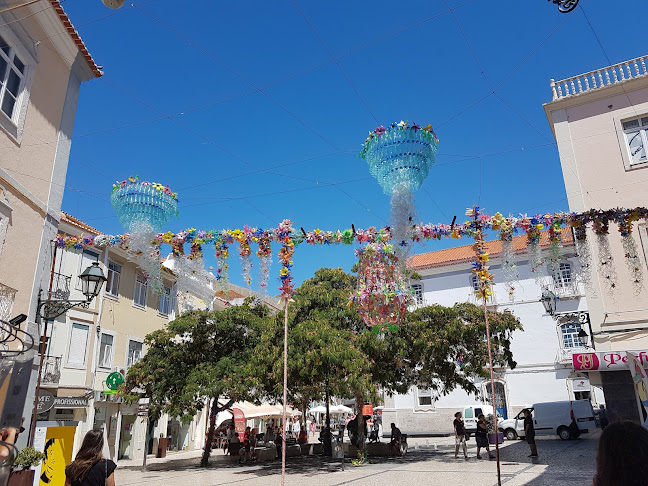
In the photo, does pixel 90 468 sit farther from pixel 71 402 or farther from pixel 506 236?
pixel 71 402

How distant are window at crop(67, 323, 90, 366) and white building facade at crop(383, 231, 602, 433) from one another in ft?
61.8

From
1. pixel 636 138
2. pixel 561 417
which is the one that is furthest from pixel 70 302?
pixel 561 417

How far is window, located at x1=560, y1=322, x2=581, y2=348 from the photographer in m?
30.3

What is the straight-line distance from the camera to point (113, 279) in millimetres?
23188

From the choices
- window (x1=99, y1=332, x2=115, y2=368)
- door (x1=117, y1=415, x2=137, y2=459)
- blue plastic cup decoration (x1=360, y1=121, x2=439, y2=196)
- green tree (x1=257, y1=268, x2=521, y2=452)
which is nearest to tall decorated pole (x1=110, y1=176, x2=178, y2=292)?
blue plastic cup decoration (x1=360, y1=121, x2=439, y2=196)

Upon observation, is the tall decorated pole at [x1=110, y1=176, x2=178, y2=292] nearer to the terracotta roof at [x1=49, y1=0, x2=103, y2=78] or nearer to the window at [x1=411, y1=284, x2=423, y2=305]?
the terracotta roof at [x1=49, y1=0, x2=103, y2=78]

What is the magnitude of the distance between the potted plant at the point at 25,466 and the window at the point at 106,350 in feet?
51.1

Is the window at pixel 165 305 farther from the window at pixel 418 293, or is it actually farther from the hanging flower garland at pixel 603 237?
the hanging flower garland at pixel 603 237

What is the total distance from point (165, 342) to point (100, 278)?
33.8ft

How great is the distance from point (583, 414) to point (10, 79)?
26.8 metres

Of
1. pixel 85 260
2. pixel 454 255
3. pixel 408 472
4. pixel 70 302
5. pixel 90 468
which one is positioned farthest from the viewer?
pixel 454 255

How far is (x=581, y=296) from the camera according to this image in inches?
1191

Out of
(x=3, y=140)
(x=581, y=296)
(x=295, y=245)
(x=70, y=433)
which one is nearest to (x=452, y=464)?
(x=295, y=245)

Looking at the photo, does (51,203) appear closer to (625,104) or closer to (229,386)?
(229,386)
